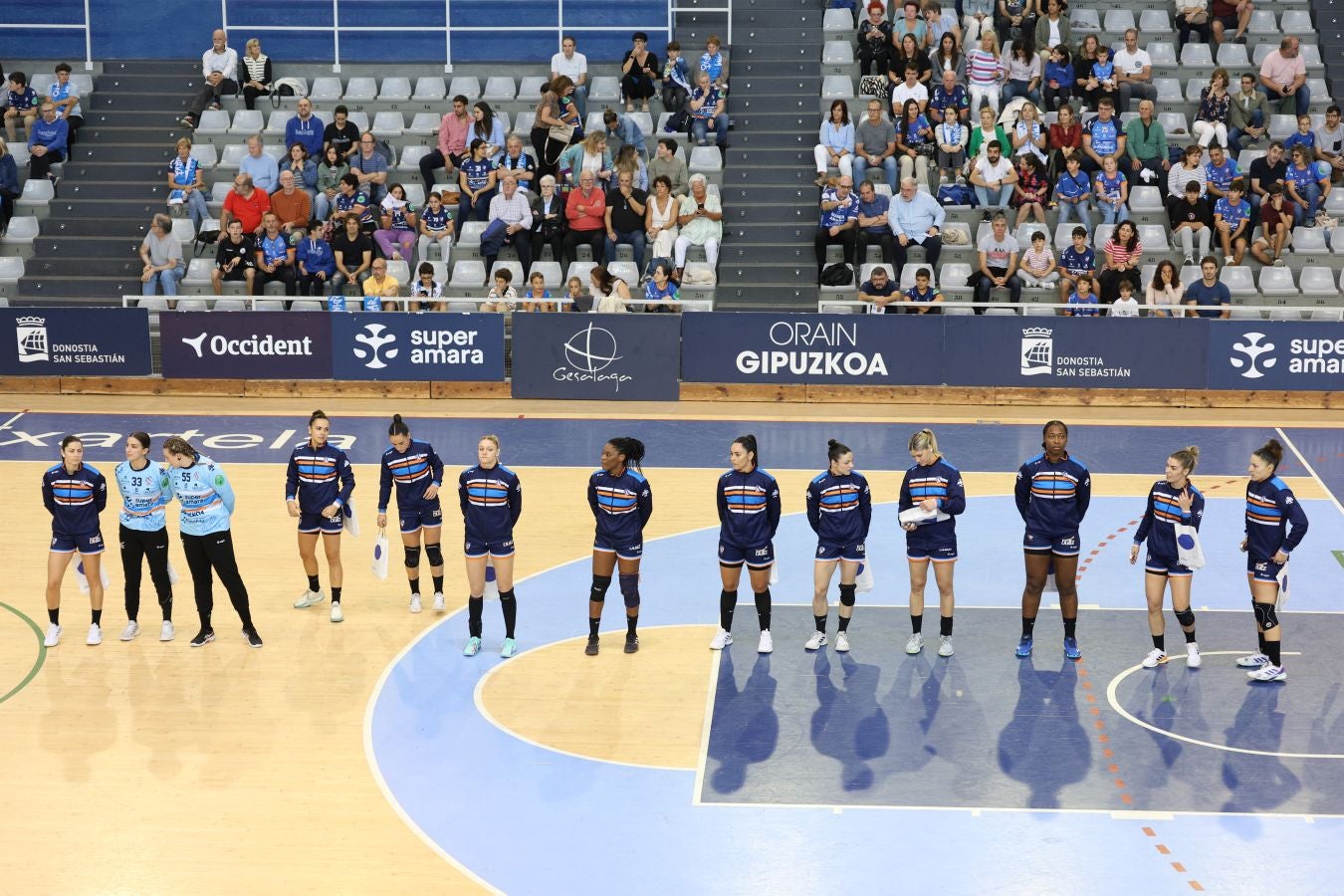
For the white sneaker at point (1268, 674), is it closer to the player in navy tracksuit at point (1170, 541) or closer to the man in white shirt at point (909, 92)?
the player in navy tracksuit at point (1170, 541)

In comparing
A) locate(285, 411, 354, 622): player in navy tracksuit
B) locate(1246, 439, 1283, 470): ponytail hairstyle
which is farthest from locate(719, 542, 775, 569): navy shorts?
locate(1246, 439, 1283, 470): ponytail hairstyle

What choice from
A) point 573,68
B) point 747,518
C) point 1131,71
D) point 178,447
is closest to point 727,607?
point 747,518

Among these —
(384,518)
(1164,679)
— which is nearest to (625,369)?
(384,518)

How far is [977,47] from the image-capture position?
26.3 m

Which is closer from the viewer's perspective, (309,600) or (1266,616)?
(1266,616)

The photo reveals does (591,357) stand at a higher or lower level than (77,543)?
higher

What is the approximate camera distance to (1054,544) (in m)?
12.1

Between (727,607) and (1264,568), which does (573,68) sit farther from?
(1264,568)

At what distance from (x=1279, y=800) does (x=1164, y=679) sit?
2.11 m

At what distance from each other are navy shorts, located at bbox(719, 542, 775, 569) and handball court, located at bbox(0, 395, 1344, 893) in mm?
890

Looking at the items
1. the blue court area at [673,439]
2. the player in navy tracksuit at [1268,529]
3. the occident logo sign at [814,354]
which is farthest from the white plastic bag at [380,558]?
the occident logo sign at [814,354]

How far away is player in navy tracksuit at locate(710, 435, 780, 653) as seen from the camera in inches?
466

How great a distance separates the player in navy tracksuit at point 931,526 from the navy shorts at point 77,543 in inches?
270

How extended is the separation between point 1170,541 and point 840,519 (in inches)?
103
